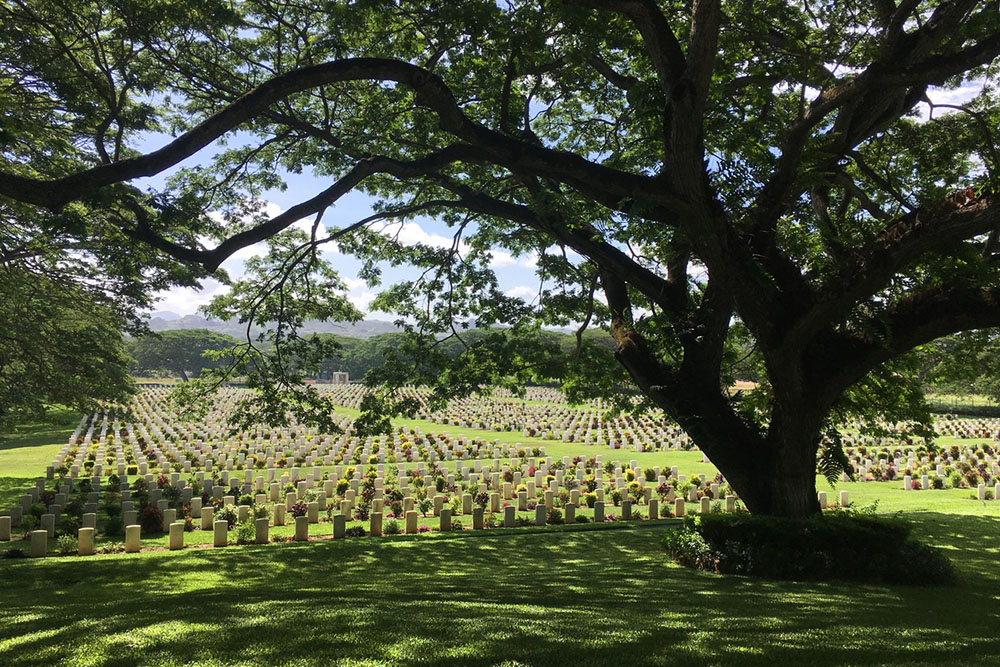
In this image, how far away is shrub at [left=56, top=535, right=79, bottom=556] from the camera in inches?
413

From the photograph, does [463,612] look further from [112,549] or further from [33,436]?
[33,436]

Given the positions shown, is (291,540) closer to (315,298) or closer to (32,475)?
(315,298)

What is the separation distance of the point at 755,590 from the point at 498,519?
845 centimetres

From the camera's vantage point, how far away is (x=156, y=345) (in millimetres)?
98938

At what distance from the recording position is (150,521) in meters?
12.9

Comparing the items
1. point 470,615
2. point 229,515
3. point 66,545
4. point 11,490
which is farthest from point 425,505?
point 11,490

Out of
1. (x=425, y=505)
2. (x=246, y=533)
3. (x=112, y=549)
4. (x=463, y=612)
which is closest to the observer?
(x=463, y=612)

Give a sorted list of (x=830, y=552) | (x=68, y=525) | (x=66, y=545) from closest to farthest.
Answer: (x=830, y=552)
(x=66, y=545)
(x=68, y=525)

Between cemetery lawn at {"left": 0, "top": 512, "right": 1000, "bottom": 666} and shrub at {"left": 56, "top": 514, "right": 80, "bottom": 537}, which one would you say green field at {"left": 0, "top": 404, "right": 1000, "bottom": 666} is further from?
shrub at {"left": 56, "top": 514, "right": 80, "bottom": 537}

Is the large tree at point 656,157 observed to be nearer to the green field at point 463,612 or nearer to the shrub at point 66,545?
the green field at point 463,612

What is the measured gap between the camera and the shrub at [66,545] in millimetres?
10484

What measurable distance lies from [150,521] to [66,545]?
7.89ft

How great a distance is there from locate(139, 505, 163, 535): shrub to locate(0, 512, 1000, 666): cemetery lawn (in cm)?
352

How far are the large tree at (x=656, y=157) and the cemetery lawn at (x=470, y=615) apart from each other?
7.01ft
